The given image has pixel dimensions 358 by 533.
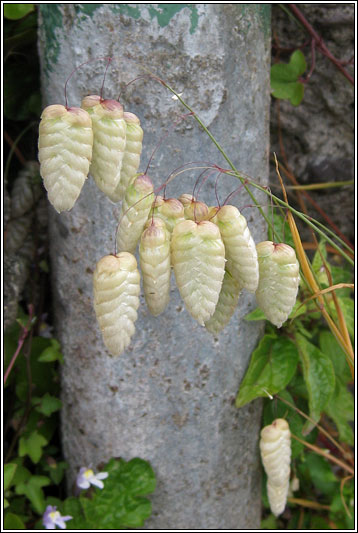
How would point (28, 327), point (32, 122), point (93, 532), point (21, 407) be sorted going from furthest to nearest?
point (32, 122), point (21, 407), point (28, 327), point (93, 532)

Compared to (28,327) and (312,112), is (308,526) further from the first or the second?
(312,112)

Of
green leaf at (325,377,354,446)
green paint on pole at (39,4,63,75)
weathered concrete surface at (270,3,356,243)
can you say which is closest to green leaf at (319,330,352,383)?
green leaf at (325,377,354,446)

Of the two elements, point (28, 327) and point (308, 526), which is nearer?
point (28, 327)

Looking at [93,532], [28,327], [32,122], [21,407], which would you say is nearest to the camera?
[93,532]

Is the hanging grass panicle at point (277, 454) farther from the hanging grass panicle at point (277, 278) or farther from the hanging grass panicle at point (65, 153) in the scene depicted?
the hanging grass panicle at point (65, 153)

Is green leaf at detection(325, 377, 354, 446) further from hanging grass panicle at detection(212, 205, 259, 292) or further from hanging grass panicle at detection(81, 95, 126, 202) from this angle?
hanging grass panicle at detection(81, 95, 126, 202)

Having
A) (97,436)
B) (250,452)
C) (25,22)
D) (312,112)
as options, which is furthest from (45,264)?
(312,112)

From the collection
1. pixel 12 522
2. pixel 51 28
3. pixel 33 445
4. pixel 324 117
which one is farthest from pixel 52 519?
pixel 324 117

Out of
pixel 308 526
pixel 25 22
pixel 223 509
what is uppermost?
pixel 25 22
